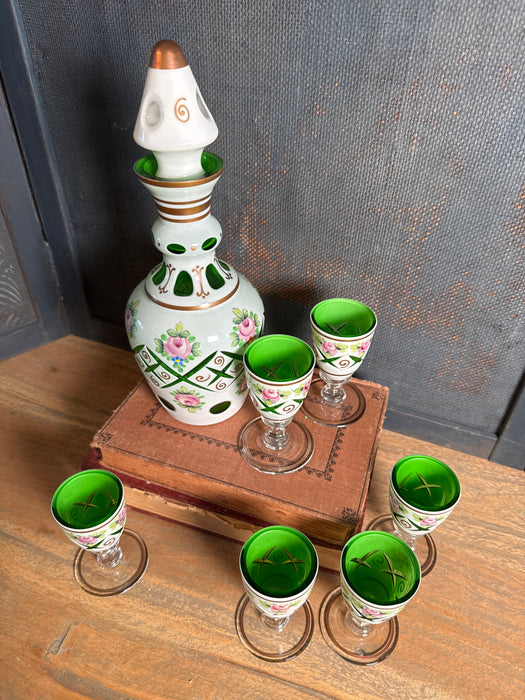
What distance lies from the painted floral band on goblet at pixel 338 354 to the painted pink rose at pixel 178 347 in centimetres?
18

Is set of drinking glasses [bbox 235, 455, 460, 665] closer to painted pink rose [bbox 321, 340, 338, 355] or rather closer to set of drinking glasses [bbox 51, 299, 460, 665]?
set of drinking glasses [bbox 51, 299, 460, 665]

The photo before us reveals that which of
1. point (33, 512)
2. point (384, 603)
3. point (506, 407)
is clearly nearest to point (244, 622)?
point (384, 603)

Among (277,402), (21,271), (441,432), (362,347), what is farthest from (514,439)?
(21,271)

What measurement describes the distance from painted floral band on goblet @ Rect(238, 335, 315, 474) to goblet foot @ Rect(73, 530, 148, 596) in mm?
209

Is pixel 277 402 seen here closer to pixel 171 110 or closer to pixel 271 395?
pixel 271 395

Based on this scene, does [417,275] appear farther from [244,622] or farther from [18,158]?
[18,158]

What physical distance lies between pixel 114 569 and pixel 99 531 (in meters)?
0.15

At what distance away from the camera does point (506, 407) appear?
83 cm

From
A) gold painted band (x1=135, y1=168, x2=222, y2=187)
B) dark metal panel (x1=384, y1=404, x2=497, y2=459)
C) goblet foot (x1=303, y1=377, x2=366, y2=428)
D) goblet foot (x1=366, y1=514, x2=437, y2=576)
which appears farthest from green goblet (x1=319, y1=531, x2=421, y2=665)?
gold painted band (x1=135, y1=168, x2=222, y2=187)

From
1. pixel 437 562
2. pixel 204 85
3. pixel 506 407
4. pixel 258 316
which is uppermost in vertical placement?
pixel 204 85

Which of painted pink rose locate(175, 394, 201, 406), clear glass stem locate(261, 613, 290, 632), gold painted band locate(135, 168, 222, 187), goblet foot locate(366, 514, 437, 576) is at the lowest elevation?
goblet foot locate(366, 514, 437, 576)

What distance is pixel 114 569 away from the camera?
0.71 m

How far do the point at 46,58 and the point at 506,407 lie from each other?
0.90 m

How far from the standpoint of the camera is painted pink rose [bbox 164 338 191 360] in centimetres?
64
